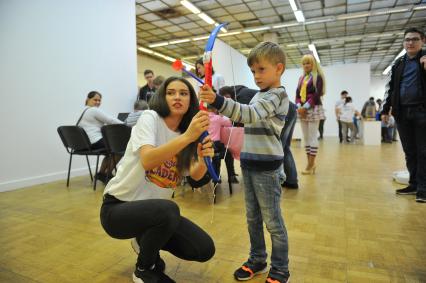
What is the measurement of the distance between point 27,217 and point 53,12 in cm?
269

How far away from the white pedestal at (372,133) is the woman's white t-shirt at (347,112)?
27.6 inches

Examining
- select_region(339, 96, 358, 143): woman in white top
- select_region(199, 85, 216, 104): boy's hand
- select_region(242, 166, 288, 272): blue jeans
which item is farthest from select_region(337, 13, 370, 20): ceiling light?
select_region(199, 85, 216, 104): boy's hand

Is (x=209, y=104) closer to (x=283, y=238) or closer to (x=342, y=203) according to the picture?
(x=283, y=238)

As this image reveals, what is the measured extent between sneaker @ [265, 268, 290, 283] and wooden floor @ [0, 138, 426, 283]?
80 millimetres

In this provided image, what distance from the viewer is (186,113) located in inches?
54.2

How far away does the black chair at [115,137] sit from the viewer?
121 inches

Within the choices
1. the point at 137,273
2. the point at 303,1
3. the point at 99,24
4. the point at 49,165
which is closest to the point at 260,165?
the point at 137,273

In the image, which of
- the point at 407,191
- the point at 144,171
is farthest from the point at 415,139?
the point at 144,171

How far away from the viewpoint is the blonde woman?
11.4 feet

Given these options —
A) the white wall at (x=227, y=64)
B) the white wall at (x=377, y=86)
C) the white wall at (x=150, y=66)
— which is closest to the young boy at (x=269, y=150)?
the white wall at (x=227, y=64)

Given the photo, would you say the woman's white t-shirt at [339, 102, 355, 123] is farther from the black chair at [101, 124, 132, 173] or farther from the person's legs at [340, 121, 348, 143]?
the black chair at [101, 124, 132, 173]

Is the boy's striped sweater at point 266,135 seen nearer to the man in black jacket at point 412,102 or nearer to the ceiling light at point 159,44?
the man in black jacket at point 412,102

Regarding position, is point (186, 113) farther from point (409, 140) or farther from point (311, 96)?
point (311, 96)

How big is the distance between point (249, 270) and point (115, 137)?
218cm
